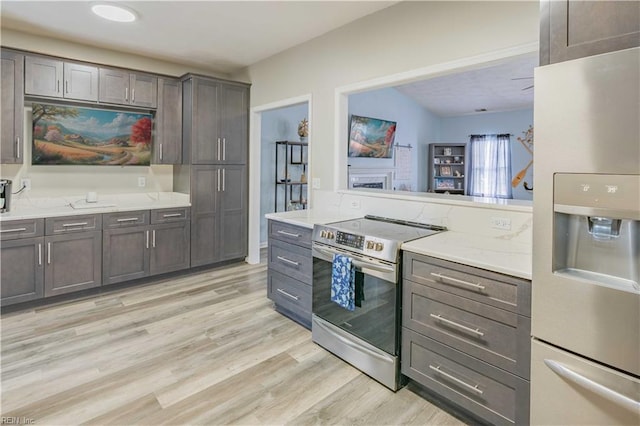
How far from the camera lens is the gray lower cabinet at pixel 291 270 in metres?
2.89

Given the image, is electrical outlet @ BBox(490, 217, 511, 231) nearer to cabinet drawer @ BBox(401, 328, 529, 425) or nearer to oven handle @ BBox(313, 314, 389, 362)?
cabinet drawer @ BBox(401, 328, 529, 425)

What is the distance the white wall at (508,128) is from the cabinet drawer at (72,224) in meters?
8.23

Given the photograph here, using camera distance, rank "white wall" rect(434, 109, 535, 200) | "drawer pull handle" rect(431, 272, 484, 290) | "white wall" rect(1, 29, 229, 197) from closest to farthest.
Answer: "drawer pull handle" rect(431, 272, 484, 290)
"white wall" rect(1, 29, 229, 197)
"white wall" rect(434, 109, 535, 200)

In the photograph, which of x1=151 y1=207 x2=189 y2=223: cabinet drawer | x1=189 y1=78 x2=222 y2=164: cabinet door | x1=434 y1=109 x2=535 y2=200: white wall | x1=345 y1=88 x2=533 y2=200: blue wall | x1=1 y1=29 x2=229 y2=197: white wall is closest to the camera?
x1=1 y1=29 x2=229 y2=197: white wall

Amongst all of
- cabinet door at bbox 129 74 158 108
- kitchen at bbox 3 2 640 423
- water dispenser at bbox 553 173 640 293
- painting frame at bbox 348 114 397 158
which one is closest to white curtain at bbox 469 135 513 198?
painting frame at bbox 348 114 397 158

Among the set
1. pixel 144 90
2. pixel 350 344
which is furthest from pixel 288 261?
pixel 144 90

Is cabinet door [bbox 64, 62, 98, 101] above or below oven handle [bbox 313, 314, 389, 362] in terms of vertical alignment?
above

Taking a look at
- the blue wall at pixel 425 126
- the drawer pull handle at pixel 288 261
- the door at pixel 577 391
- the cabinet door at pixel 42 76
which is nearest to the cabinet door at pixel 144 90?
the cabinet door at pixel 42 76

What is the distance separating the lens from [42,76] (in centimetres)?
347

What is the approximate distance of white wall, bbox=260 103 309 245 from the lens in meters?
5.79

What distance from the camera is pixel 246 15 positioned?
3139 millimetres

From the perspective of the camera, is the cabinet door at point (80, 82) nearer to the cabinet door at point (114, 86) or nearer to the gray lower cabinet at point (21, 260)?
the cabinet door at point (114, 86)

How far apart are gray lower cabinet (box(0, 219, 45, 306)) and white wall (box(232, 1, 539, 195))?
8.95ft

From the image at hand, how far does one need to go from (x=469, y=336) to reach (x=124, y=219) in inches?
140
